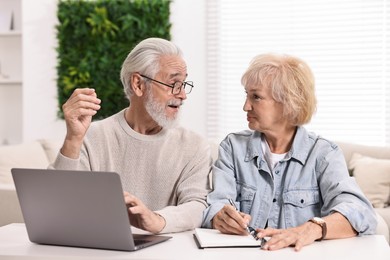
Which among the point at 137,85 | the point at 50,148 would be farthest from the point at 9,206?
the point at 137,85

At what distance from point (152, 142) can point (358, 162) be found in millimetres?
2534

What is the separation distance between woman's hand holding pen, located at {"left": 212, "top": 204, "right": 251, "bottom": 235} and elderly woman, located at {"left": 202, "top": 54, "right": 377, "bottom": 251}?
0.11m

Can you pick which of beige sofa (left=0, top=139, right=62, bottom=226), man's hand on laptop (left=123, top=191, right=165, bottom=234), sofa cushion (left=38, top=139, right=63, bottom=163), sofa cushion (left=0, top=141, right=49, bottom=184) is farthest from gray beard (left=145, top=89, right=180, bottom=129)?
sofa cushion (left=38, top=139, right=63, bottom=163)

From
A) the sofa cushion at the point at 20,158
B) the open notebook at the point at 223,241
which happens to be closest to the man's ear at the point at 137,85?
the open notebook at the point at 223,241

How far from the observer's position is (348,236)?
215cm

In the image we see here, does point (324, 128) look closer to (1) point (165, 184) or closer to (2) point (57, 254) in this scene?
(1) point (165, 184)

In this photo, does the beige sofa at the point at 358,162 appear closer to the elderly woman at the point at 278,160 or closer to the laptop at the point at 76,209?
the elderly woman at the point at 278,160

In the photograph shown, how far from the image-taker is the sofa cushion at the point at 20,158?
448cm

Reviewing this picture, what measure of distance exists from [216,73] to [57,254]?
4165mm

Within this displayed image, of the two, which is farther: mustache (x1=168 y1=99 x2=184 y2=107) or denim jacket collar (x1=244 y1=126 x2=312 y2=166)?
mustache (x1=168 y1=99 x2=184 y2=107)

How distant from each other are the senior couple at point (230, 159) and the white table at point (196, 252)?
0.05m

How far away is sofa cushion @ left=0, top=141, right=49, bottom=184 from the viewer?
176 inches

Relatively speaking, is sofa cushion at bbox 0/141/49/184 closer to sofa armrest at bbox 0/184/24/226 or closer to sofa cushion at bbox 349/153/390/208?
sofa armrest at bbox 0/184/24/226

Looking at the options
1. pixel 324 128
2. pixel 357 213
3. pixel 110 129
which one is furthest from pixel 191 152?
pixel 324 128
